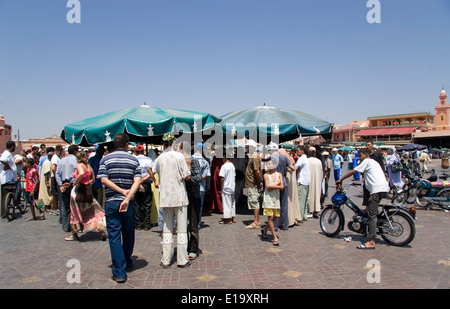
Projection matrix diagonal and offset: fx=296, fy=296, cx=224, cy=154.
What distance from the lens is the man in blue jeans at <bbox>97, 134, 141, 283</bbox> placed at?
13.1 feet

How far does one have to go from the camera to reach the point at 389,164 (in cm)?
1062

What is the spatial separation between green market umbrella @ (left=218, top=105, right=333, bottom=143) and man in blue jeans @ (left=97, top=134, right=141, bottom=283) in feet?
14.5

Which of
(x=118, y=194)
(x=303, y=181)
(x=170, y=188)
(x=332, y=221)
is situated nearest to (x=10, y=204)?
(x=118, y=194)

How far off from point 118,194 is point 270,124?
191 inches

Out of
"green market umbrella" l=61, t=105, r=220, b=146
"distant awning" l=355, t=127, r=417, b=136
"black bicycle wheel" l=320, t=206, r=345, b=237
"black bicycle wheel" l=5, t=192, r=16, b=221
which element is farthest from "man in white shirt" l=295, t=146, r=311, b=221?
"distant awning" l=355, t=127, r=417, b=136

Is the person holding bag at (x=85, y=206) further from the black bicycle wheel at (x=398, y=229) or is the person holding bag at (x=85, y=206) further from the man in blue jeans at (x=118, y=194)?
the black bicycle wheel at (x=398, y=229)

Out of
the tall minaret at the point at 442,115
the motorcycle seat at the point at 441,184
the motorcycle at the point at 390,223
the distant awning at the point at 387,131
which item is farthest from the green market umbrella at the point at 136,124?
the tall minaret at the point at 442,115

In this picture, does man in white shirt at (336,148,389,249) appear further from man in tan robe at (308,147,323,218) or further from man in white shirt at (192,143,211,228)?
man in white shirt at (192,143,211,228)

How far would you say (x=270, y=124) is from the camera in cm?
788

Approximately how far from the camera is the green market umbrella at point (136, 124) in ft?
22.2

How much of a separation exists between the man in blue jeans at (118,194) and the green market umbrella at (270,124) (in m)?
4.43

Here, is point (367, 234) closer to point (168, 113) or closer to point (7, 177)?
point (168, 113)

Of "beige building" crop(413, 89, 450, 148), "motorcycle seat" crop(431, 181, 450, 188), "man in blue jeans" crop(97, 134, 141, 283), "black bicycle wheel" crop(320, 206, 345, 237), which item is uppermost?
"beige building" crop(413, 89, 450, 148)
